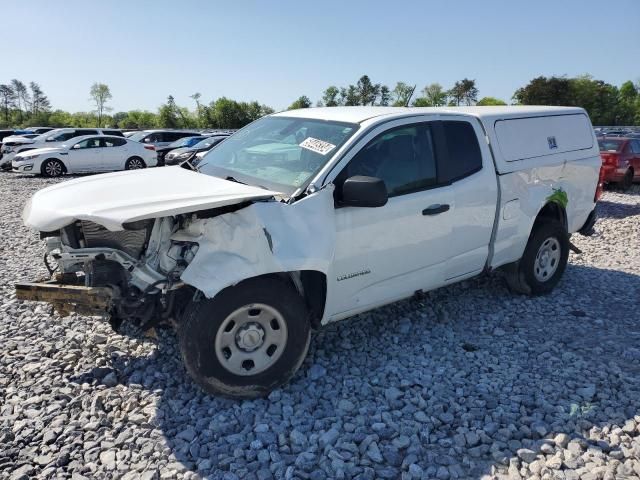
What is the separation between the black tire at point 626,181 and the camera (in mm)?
14375

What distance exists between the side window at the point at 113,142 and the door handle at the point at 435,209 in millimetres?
17326

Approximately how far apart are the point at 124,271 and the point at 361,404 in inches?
71.1

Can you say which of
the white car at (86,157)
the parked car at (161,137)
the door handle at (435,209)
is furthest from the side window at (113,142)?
the door handle at (435,209)

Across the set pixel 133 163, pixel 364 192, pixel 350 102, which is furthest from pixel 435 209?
pixel 350 102

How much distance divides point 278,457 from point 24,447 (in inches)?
57.3

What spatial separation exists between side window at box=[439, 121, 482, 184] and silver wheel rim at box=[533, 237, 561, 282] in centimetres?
149

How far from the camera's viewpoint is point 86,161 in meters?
18.3

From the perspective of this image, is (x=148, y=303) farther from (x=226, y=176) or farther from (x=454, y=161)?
(x=454, y=161)

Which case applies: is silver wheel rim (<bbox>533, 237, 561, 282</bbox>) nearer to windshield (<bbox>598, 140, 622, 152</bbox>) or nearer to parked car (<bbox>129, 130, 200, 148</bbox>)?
windshield (<bbox>598, 140, 622, 152</bbox>)

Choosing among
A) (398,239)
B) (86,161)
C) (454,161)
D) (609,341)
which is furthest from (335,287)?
(86,161)

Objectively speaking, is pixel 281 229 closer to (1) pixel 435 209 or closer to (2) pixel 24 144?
(1) pixel 435 209

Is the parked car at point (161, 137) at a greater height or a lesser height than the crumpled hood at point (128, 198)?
greater

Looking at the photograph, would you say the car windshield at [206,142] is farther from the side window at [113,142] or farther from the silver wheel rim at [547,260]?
the silver wheel rim at [547,260]

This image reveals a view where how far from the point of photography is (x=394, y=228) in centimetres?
376
